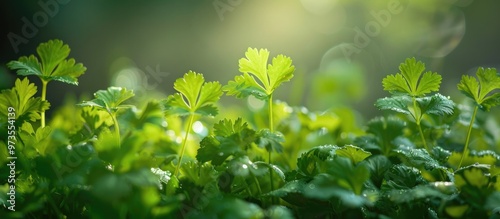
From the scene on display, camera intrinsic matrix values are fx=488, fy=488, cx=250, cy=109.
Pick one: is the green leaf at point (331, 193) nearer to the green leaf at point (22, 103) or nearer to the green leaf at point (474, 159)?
the green leaf at point (474, 159)

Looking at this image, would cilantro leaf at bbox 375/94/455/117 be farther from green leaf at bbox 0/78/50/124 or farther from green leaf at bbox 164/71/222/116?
green leaf at bbox 0/78/50/124

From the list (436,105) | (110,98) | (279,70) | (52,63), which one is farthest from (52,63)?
(436,105)

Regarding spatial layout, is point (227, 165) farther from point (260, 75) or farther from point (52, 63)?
point (52, 63)

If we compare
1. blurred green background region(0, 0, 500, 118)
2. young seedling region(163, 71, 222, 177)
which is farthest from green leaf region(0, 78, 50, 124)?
blurred green background region(0, 0, 500, 118)

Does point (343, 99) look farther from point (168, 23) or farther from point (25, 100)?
point (168, 23)

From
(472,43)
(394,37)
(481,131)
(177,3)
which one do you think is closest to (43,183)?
(481,131)

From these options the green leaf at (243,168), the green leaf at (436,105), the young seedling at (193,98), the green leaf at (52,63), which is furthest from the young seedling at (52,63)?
the green leaf at (436,105)

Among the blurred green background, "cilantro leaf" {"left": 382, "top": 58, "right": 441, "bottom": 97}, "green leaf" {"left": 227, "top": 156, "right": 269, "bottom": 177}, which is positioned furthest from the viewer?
the blurred green background
